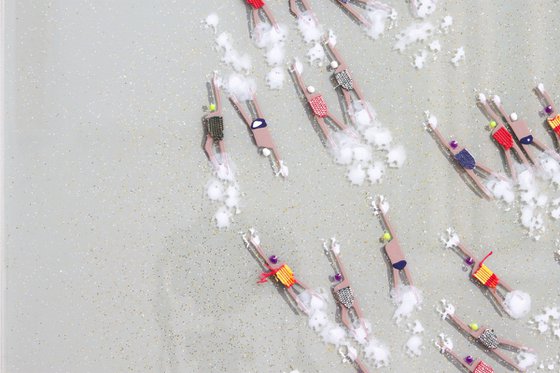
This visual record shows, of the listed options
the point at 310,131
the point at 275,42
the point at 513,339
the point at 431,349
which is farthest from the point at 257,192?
the point at 513,339

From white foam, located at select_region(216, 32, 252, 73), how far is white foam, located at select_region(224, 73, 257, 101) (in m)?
0.01

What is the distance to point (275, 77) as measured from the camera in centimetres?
88

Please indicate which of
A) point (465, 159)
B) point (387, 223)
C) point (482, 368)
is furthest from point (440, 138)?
point (482, 368)

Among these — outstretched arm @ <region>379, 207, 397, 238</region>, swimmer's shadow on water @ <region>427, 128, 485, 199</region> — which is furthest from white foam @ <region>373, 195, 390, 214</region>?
swimmer's shadow on water @ <region>427, 128, 485, 199</region>

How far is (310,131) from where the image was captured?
0.89m

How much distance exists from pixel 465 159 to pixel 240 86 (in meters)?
0.37

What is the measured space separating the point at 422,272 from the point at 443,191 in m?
0.13

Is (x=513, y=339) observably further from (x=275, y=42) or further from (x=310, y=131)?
(x=275, y=42)

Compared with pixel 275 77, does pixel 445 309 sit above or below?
below

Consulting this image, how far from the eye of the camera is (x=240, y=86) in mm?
875

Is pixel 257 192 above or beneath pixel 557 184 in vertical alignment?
above

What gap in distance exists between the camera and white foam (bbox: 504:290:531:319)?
911 mm

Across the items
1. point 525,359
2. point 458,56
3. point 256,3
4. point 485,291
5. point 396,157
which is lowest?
point 525,359

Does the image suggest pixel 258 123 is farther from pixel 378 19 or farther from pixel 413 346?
pixel 413 346
